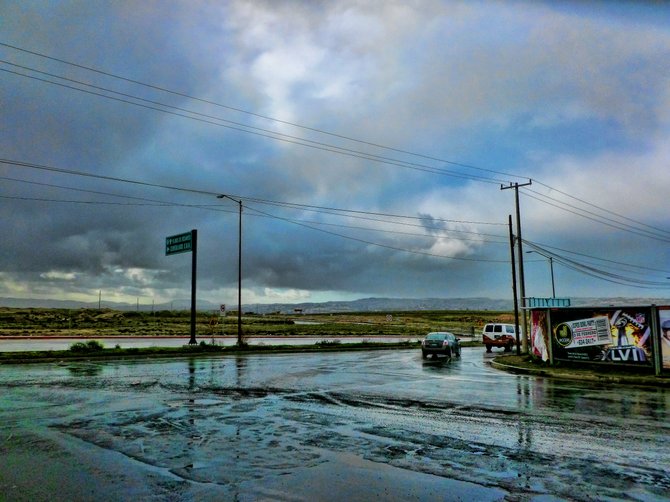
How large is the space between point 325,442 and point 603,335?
62.9 feet

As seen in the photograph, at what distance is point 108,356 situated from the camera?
27969 millimetres

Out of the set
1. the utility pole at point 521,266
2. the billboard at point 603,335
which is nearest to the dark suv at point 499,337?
the utility pole at point 521,266

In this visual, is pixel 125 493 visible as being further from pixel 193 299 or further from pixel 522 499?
pixel 193 299

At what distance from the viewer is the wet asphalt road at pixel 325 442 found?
640 centimetres

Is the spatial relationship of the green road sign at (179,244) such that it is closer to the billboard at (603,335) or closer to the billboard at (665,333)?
the billboard at (603,335)

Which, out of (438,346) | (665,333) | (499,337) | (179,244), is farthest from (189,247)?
(665,333)

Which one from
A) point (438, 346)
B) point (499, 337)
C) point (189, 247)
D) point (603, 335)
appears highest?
point (189, 247)

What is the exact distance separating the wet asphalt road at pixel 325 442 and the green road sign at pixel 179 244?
2287cm

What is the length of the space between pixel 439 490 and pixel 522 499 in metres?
0.95

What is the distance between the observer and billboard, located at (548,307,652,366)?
22.0 m

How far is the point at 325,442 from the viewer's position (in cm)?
885

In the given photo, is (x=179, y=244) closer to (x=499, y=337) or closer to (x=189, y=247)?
(x=189, y=247)

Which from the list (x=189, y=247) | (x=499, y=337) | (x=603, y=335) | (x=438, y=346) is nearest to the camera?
(x=603, y=335)

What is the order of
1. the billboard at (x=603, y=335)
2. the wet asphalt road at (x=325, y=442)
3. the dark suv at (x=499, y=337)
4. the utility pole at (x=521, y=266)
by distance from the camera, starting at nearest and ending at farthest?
1. the wet asphalt road at (x=325, y=442)
2. the billboard at (x=603, y=335)
3. the utility pole at (x=521, y=266)
4. the dark suv at (x=499, y=337)
